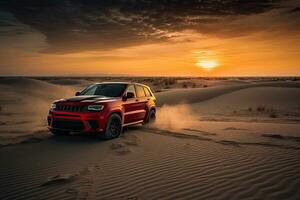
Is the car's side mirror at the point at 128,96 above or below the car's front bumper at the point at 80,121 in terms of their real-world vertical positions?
above

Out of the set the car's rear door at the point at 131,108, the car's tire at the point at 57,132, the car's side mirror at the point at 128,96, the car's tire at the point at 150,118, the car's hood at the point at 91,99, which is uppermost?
the car's side mirror at the point at 128,96

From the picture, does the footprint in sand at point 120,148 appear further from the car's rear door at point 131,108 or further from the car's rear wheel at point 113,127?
the car's rear door at point 131,108

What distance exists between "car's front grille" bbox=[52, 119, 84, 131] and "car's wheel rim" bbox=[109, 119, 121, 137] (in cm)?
95

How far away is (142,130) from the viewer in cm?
1221

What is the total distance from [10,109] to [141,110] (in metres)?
11.9

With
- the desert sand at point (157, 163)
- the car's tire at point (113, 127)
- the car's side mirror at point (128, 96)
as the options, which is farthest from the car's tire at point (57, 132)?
the car's side mirror at point (128, 96)

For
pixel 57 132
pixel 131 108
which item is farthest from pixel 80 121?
pixel 131 108

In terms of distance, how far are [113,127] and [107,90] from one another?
1518mm

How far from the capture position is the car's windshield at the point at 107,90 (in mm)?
11044

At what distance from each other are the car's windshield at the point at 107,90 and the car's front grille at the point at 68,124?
5.55 feet

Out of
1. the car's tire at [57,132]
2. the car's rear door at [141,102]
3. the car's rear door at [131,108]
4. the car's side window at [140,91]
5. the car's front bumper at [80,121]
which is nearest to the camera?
the car's front bumper at [80,121]

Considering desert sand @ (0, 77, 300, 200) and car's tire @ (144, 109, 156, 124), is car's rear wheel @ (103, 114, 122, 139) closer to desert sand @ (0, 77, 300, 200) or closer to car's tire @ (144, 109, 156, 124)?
desert sand @ (0, 77, 300, 200)

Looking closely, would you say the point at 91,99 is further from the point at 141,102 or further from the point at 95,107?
the point at 141,102

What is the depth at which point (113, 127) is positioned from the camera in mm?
10297
